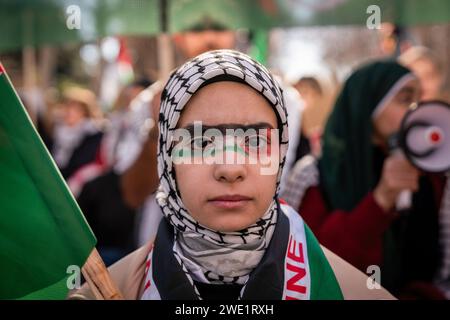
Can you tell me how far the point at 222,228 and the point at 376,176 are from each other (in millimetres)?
1380

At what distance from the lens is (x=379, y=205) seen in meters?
2.49

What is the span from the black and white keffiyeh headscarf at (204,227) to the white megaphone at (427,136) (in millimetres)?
714

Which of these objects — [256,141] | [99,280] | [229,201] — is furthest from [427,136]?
[99,280]

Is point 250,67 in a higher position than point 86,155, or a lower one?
higher

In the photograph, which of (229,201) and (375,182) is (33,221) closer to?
(229,201)

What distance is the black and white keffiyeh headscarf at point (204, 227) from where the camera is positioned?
1.80 metres

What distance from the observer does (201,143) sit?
1769 millimetres

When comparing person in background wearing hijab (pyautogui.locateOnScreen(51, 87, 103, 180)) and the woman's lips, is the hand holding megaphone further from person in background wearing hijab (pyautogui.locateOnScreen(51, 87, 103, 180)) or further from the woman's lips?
person in background wearing hijab (pyautogui.locateOnScreen(51, 87, 103, 180))

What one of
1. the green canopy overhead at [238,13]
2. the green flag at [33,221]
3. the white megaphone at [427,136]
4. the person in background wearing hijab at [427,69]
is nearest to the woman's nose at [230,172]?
the green flag at [33,221]

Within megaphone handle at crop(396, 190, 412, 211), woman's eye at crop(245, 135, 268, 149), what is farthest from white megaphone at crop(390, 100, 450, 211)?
woman's eye at crop(245, 135, 268, 149)

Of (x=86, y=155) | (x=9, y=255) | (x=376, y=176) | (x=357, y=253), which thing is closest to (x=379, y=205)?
(x=357, y=253)

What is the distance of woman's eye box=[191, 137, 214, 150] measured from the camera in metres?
1.76

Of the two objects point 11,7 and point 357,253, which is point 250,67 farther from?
point 11,7

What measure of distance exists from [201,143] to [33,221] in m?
0.49
